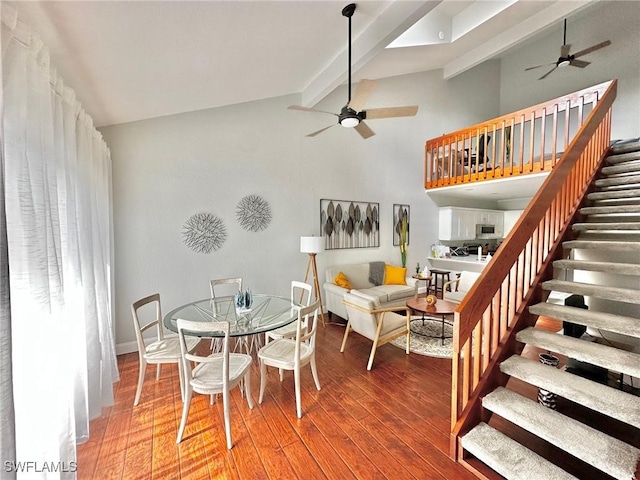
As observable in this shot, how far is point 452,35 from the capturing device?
479 centimetres

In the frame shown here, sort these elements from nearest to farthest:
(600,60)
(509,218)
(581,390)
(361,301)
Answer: (581,390) → (361,301) → (600,60) → (509,218)

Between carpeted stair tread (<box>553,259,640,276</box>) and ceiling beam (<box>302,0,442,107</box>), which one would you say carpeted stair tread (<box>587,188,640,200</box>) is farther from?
ceiling beam (<box>302,0,442,107</box>)

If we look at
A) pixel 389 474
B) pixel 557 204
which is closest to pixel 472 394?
pixel 389 474

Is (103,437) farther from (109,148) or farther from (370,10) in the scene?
(370,10)

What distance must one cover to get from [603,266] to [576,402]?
1.22 meters

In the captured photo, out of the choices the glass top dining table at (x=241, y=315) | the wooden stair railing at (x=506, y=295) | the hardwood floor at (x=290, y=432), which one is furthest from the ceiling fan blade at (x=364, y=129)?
the hardwood floor at (x=290, y=432)

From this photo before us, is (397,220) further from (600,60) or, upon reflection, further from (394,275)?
(600,60)

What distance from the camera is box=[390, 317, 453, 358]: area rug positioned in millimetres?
3404

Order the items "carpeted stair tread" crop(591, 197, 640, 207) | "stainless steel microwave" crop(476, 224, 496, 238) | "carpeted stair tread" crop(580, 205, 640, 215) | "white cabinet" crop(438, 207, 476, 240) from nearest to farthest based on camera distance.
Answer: "carpeted stair tread" crop(580, 205, 640, 215)
"carpeted stair tread" crop(591, 197, 640, 207)
"white cabinet" crop(438, 207, 476, 240)
"stainless steel microwave" crop(476, 224, 496, 238)

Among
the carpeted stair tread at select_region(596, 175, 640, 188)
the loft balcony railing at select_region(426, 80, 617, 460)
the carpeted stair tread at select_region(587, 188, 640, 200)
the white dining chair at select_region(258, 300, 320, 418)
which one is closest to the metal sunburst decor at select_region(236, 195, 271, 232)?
the white dining chair at select_region(258, 300, 320, 418)

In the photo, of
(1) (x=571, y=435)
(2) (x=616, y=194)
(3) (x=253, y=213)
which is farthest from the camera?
(3) (x=253, y=213)

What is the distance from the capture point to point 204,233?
3828 millimetres

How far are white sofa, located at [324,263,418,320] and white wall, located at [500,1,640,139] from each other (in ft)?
19.3

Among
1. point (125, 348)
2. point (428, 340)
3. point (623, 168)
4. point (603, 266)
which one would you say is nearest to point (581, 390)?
point (603, 266)
